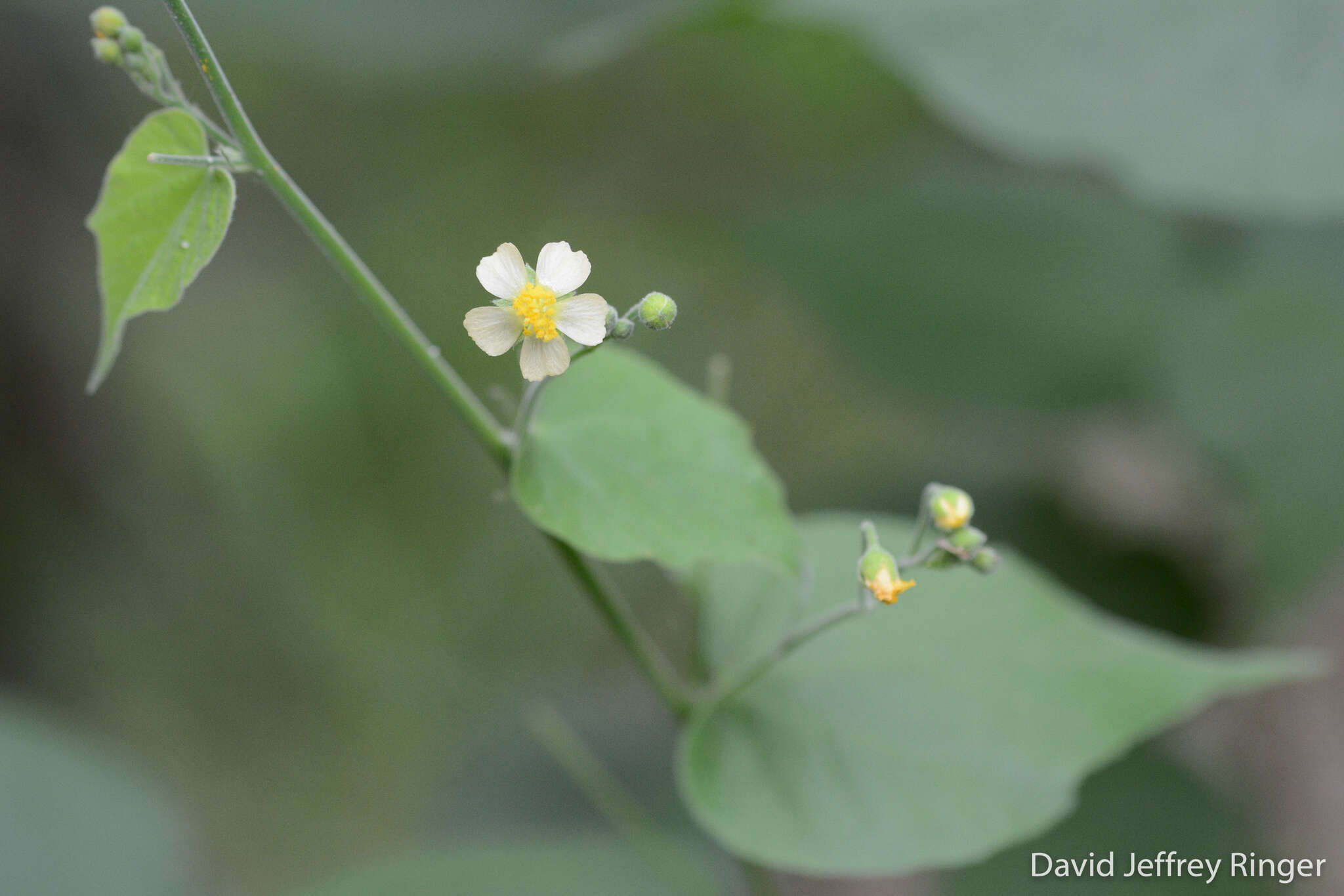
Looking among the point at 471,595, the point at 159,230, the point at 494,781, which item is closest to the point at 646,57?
the point at 471,595

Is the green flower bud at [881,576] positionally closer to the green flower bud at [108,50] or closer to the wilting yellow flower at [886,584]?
the wilting yellow flower at [886,584]

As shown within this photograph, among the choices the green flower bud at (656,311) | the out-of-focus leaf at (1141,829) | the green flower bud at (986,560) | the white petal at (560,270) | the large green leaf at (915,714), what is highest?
the white petal at (560,270)

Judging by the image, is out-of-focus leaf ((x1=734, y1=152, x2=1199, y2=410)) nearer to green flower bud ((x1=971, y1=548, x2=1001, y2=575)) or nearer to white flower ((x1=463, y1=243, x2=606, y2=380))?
green flower bud ((x1=971, y1=548, x2=1001, y2=575))

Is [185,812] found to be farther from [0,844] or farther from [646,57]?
[646,57]

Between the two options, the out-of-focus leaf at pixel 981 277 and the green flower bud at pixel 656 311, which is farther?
the out-of-focus leaf at pixel 981 277

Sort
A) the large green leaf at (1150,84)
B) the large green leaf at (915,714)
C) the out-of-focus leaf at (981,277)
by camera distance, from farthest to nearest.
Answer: the out-of-focus leaf at (981,277) → the large green leaf at (1150,84) → the large green leaf at (915,714)

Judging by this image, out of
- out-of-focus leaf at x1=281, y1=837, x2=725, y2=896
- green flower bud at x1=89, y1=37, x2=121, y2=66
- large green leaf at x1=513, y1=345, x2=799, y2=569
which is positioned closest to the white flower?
large green leaf at x1=513, y1=345, x2=799, y2=569

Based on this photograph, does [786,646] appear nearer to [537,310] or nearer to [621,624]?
[621,624]

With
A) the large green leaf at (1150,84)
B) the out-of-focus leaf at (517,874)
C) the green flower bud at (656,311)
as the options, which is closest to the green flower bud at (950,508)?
the green flower bud at (656,311)
